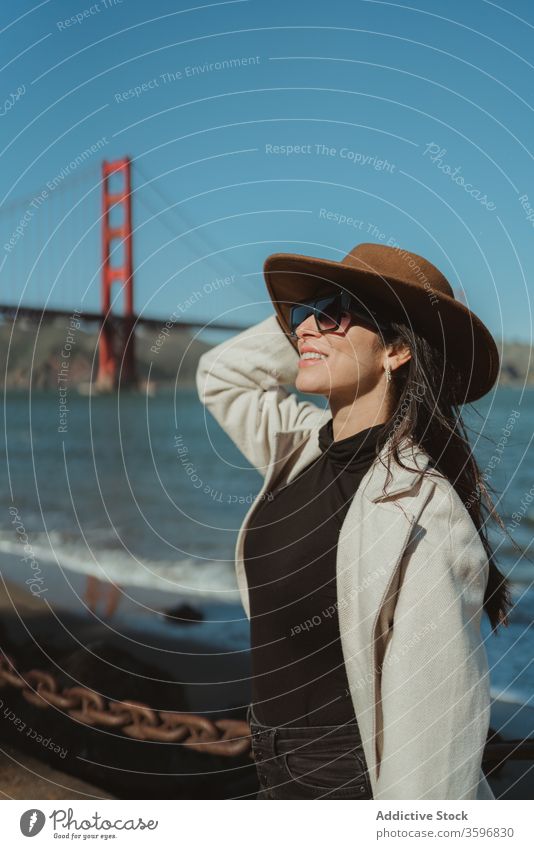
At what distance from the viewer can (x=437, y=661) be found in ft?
4.10

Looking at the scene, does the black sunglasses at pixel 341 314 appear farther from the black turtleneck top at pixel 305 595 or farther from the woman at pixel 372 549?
the black turtleneck top at pixel 305 595

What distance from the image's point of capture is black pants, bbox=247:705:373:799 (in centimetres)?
138

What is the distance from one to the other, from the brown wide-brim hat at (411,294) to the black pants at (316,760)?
1.96ft

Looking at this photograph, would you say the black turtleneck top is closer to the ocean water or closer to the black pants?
the black pants

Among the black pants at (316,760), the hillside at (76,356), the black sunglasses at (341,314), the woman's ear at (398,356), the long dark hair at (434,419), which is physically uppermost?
the hillside at (76,356)

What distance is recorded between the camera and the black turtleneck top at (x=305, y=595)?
1.40 m

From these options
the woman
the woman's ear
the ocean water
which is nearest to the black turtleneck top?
the woman

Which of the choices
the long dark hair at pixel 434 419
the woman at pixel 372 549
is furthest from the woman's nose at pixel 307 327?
the long dark hair at pixel 434 419

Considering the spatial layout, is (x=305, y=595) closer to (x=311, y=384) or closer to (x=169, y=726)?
(x=311, y=384)

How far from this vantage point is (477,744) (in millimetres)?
1293

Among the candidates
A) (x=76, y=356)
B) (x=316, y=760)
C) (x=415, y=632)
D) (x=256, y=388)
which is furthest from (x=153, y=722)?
(x=76, y=356)
